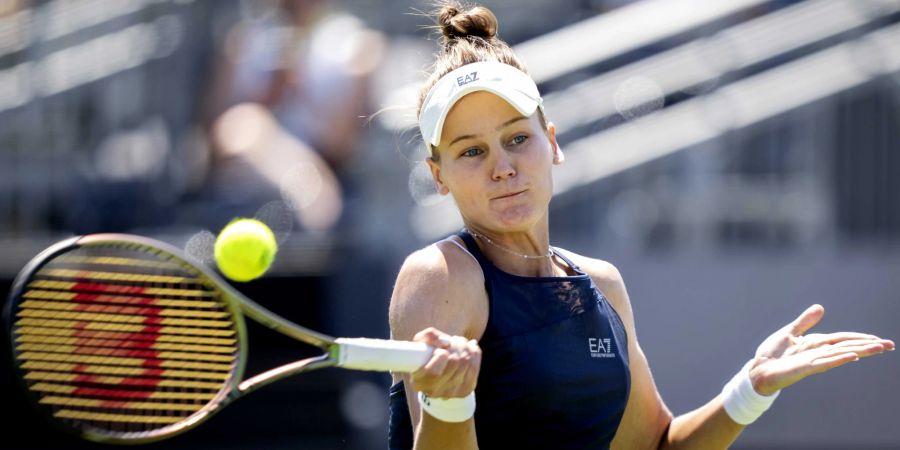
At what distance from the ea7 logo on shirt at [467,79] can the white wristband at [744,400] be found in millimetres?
913

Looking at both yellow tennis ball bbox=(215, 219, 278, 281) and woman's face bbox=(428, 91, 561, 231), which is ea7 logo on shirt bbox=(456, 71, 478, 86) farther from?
yellow tennis ball bbox=(215, 219, 278, 281)

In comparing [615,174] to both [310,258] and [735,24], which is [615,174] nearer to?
[735,24]

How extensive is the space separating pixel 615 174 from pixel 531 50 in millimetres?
798

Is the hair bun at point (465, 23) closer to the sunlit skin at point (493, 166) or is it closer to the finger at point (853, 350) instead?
the sunlit skin at point (493, 166)

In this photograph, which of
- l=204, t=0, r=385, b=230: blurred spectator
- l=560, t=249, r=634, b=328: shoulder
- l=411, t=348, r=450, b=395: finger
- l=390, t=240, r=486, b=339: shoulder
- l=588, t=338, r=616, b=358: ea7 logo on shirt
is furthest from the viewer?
l=204, t=0, r=385, b=230: blurred spectator

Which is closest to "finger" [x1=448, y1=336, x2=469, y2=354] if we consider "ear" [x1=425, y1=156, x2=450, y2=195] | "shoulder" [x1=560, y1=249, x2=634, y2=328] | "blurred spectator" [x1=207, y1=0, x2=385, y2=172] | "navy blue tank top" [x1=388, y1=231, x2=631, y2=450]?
"navy blue tank top" [x1=388, y1=231, x2=631, y2=450]

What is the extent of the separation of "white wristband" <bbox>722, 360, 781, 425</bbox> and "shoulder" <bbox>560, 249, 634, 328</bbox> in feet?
0.93

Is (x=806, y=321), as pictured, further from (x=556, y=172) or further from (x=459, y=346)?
(x=556, y=172)

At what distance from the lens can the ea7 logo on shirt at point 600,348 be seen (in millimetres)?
2898

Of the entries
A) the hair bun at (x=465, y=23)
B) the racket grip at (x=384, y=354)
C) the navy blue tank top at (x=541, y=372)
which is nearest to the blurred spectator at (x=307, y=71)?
the hair bun at (x=465, y=23)

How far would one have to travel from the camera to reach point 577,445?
2.85 m

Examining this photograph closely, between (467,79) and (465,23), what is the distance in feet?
0.94

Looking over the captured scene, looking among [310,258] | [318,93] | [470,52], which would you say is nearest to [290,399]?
[310,258]

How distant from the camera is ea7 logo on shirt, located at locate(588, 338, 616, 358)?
2.90 metres
